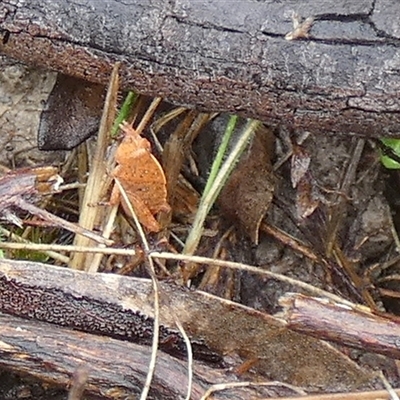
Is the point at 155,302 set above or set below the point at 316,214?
below

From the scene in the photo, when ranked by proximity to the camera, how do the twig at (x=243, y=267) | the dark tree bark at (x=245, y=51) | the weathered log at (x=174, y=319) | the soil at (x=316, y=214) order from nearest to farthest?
Result: the dark tree bark at (x=245, y=51), the weathered log at (x=174, y=319), the twig at (x=243, y=267), the soil at (x=316, y=214)

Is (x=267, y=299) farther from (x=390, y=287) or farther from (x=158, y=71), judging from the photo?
(x=158, y=71)

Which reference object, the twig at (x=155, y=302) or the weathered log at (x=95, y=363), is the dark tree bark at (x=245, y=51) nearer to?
the twig at (x=155, y=302)

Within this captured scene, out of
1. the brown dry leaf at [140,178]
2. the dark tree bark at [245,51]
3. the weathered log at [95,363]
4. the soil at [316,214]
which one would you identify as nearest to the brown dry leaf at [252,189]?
the soil at [316,214]

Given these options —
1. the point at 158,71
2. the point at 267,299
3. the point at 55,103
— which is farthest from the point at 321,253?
the point at 55,103

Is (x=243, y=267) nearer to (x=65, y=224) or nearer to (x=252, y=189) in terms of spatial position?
(x=252, y=189)

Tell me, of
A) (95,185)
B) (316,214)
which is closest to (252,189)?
(316,214)
